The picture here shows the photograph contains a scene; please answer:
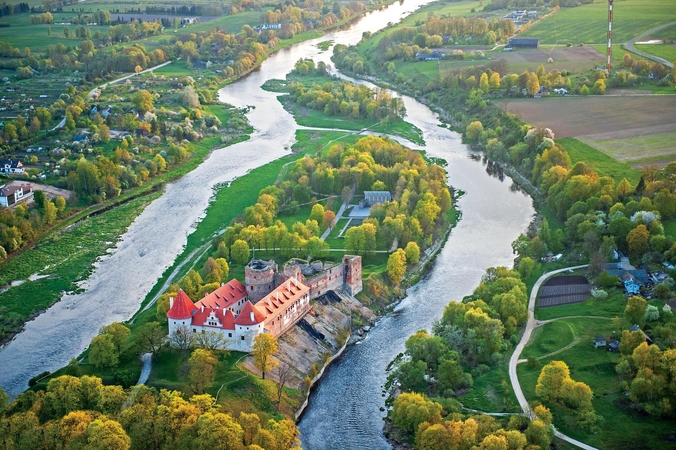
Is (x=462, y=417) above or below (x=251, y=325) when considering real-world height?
Result: below

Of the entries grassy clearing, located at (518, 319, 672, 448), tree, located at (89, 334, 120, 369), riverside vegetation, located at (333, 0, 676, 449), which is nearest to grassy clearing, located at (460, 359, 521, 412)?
riverside vegetation, located at (333, 0, 676, 449)

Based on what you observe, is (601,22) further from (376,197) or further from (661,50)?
(376,197)

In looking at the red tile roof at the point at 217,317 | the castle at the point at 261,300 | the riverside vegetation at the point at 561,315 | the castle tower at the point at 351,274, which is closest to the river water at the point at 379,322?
the riverside vegetation at the point at 561,315

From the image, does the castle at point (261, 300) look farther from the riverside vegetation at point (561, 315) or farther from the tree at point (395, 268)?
the riverside vegetation at point (561, 315)

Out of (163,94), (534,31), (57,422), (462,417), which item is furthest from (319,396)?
(534,31)

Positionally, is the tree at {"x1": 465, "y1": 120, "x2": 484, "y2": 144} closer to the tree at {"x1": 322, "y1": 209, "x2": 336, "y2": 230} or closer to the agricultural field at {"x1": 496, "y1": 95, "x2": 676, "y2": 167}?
the agricultural field at {"x1": 496, "y1": 95, "x2": 676, "y2": 167}

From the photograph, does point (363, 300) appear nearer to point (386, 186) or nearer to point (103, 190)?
point (386, 186)
